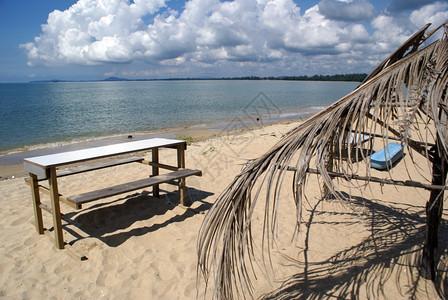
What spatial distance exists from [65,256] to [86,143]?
1198cm

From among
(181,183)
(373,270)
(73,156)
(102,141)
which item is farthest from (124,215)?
(102,141)

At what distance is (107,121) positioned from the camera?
22000 millimetres

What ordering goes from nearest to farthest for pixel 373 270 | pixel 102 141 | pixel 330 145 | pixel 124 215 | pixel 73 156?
1. pixel 330 145
2. pixel 373 270
3. pixel 73 156
4. pixel 124 215
5. pixel 102 141

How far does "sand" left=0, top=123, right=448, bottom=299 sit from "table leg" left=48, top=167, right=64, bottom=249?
0.15m

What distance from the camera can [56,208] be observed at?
11.7 feet

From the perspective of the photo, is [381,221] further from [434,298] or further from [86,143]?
[86,143]

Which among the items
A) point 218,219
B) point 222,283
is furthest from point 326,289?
point 218,219

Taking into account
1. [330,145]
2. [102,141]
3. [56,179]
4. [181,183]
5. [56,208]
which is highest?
[330,145]

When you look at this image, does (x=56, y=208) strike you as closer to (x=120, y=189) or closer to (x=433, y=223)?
(x=120, y=189)

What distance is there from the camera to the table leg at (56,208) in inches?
136

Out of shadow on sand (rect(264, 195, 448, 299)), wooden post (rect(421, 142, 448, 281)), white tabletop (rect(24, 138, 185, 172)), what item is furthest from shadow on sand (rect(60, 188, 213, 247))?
wooden post (rect(421, 142, 448, 281))

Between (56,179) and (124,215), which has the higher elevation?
(56,179)

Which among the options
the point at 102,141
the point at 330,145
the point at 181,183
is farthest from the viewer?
the point at 102,141

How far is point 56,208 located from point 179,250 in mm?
1521
